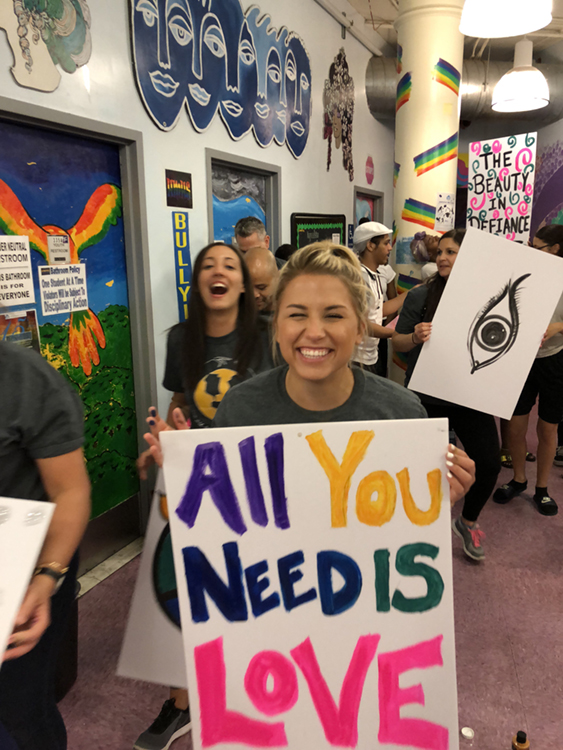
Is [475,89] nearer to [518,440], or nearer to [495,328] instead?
[518,440]

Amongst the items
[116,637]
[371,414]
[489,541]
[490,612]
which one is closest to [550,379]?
[489,541]

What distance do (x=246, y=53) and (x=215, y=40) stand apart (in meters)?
0.36

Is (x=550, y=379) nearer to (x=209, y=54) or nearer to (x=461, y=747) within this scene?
(x=461, y=747)

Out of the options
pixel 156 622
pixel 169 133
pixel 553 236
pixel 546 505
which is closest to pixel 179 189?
pixel 169 133

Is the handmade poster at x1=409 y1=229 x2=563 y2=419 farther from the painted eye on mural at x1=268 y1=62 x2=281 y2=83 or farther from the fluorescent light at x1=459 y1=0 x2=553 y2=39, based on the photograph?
the painted eye on mural at x1=268 y1=62 x2=281 y2=83

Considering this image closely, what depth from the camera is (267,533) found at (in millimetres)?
1026

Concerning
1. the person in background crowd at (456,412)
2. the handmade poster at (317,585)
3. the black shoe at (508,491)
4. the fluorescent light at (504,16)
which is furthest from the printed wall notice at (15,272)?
the black shoe at (508,491)

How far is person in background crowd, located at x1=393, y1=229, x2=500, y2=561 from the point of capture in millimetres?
2357

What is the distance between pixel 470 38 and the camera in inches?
236

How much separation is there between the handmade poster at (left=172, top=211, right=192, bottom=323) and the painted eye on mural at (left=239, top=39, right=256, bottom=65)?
1152 millimetres

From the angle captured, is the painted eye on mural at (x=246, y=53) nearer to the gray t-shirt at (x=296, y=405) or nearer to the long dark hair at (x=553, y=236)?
the long dark hair at (x=553, y=236)

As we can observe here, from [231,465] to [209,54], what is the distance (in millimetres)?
2801

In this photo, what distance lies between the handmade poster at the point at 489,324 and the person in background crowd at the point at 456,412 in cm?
16

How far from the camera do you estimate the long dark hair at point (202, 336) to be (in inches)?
67.9
